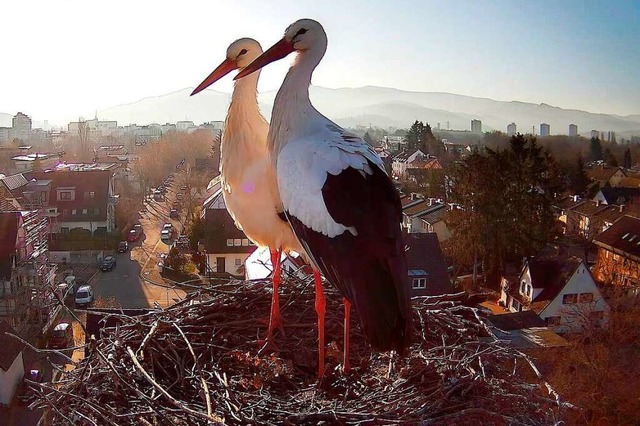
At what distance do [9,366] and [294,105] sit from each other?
5762mm

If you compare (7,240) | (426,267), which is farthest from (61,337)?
(426,267)

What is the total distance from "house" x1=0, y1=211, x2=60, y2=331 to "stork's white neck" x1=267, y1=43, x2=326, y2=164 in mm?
6731

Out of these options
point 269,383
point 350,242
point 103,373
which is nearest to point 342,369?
point 269,383

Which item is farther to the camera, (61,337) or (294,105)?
(61,337)

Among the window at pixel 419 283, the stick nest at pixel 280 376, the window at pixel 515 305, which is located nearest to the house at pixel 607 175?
the window at pixel 515 305

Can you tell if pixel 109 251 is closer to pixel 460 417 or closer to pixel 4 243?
pixel 4 243

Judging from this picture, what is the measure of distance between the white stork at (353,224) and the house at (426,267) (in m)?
7.26

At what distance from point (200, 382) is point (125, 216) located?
13775 mm

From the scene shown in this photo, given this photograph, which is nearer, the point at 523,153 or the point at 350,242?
the point at 350,242

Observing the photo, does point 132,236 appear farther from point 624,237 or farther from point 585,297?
point 624,237

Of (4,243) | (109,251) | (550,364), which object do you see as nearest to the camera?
(550,364)

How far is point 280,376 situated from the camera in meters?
2.49

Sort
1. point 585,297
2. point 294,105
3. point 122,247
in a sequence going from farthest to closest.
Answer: point 122,247 < point 585,297 < point 294,105

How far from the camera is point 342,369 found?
2508mm
